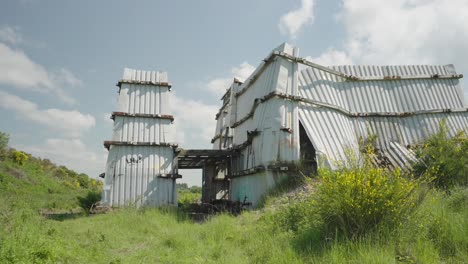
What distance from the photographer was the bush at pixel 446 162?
388 inches

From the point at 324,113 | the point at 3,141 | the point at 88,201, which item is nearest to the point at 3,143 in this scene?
the point at 3,141

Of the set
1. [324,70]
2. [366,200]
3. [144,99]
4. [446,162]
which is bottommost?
[366,200]

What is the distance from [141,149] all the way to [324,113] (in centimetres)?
802

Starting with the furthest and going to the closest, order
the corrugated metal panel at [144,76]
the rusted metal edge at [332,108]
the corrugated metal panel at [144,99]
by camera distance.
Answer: the corrugated metal panel at [144,76], the corrugated metal panel at [144,99], the rusted metal edge at [332,108]

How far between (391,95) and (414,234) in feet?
39.9

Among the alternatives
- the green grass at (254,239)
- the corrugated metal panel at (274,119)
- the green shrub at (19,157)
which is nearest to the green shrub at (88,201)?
the green grass at (254,239)

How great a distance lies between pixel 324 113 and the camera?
13.9m

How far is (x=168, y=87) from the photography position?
1563 cm

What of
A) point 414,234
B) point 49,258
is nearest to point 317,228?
point 414,234

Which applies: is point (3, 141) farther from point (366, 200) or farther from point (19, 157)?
point (366, 200)

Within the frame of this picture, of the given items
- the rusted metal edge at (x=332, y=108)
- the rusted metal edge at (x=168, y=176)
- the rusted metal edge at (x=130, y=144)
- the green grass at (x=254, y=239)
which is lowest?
the green grass at (x=254, y=239)

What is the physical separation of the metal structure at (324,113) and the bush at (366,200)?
239 inches

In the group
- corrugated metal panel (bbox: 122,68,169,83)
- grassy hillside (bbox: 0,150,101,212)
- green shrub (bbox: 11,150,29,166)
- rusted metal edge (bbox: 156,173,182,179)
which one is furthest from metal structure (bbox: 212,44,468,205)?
green shrub (bbox: 11,150,29,166)

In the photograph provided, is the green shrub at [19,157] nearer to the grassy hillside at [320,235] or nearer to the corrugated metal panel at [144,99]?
the corrugated metal panel at [144,99]
